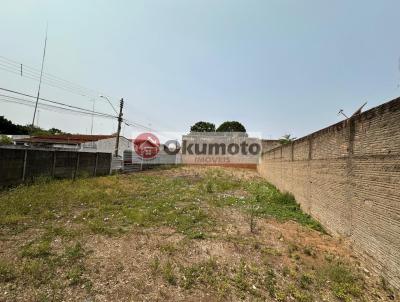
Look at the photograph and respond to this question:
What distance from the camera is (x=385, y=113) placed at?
400cm

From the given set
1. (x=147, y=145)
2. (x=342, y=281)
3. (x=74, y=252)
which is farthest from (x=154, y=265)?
(x=147, y=145)

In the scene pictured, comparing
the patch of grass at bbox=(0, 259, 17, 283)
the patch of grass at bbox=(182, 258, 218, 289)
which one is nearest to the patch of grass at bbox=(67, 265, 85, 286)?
the patch of grass at bbox=(0, 259, 17, 283)

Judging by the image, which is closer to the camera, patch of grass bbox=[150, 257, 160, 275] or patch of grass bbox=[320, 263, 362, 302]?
A: patch of grass bbox=[320, 263, 362, 302]

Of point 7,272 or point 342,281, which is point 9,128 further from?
point 342,281

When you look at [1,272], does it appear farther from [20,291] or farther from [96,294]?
[96,294]

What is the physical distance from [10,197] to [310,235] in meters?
8.21

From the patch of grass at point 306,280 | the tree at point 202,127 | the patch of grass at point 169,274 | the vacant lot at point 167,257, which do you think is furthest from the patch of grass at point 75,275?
the tree at point 202,127

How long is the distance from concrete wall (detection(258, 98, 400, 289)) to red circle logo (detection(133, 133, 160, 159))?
20.6m

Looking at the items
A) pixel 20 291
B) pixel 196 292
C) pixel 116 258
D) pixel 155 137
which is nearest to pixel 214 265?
pixel 196 292

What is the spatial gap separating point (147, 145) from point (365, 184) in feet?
81.9

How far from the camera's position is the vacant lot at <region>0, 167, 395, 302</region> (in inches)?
131

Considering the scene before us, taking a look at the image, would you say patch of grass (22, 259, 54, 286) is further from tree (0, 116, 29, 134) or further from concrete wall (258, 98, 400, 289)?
tree (0, 116, 29, 134)

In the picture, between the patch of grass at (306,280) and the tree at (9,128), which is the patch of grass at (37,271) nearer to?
the patch of grass at (306,280)

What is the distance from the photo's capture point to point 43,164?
10.9 meters
